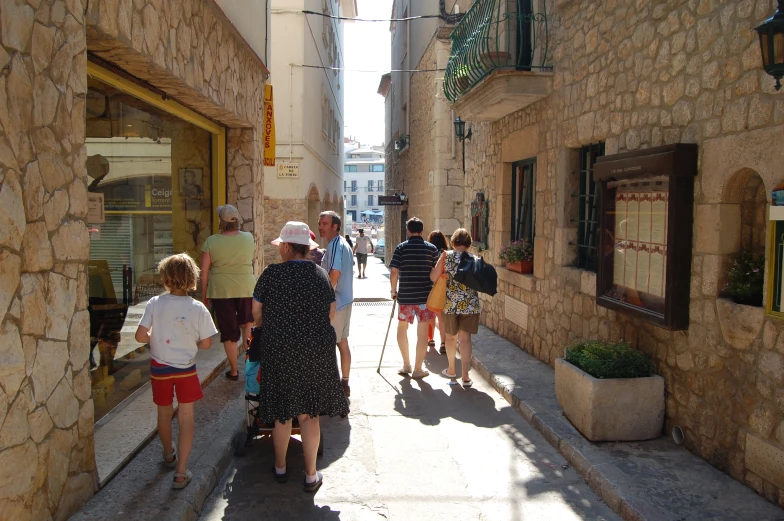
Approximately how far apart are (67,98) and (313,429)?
2371 mm

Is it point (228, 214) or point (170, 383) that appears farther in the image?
point (228, 214)

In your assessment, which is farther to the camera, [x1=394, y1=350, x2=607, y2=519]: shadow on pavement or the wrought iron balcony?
the wrought iron balcony

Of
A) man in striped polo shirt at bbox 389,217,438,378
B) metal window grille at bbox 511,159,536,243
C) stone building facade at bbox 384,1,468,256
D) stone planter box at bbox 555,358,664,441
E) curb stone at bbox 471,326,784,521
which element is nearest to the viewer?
curb stone at bbox 471,326,784,521

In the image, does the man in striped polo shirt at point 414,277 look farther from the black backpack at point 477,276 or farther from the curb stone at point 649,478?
the curb stone at point 649,478

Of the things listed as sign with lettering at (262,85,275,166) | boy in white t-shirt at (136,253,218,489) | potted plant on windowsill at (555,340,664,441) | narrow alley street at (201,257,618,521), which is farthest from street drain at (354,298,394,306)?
boy in white t-shirt at (136,253,218,489)

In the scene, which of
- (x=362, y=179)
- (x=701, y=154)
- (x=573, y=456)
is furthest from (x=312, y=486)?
(x=362, y=179)

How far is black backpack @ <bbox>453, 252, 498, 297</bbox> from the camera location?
21.3 feet

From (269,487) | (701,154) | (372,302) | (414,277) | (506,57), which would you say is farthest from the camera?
(372,302)

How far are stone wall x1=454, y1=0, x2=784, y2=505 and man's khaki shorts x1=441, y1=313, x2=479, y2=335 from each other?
0.97m

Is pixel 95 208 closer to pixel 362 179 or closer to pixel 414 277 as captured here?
pixel 414 277

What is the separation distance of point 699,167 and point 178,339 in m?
3.56

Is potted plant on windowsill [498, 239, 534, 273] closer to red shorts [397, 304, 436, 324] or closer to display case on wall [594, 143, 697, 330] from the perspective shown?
red shorts [397, 304, 436, 324]

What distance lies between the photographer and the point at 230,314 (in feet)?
20.4

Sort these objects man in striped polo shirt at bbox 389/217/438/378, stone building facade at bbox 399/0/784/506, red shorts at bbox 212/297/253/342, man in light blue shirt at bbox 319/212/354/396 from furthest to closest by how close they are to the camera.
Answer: man in striped polo shirt at bbox 389/217/438/378 < red shorts at bbox 212/297/253/342 < man in light blue shirt at bbox 319/212/354/396 < stone building facade at bbox 399/0/784/506
